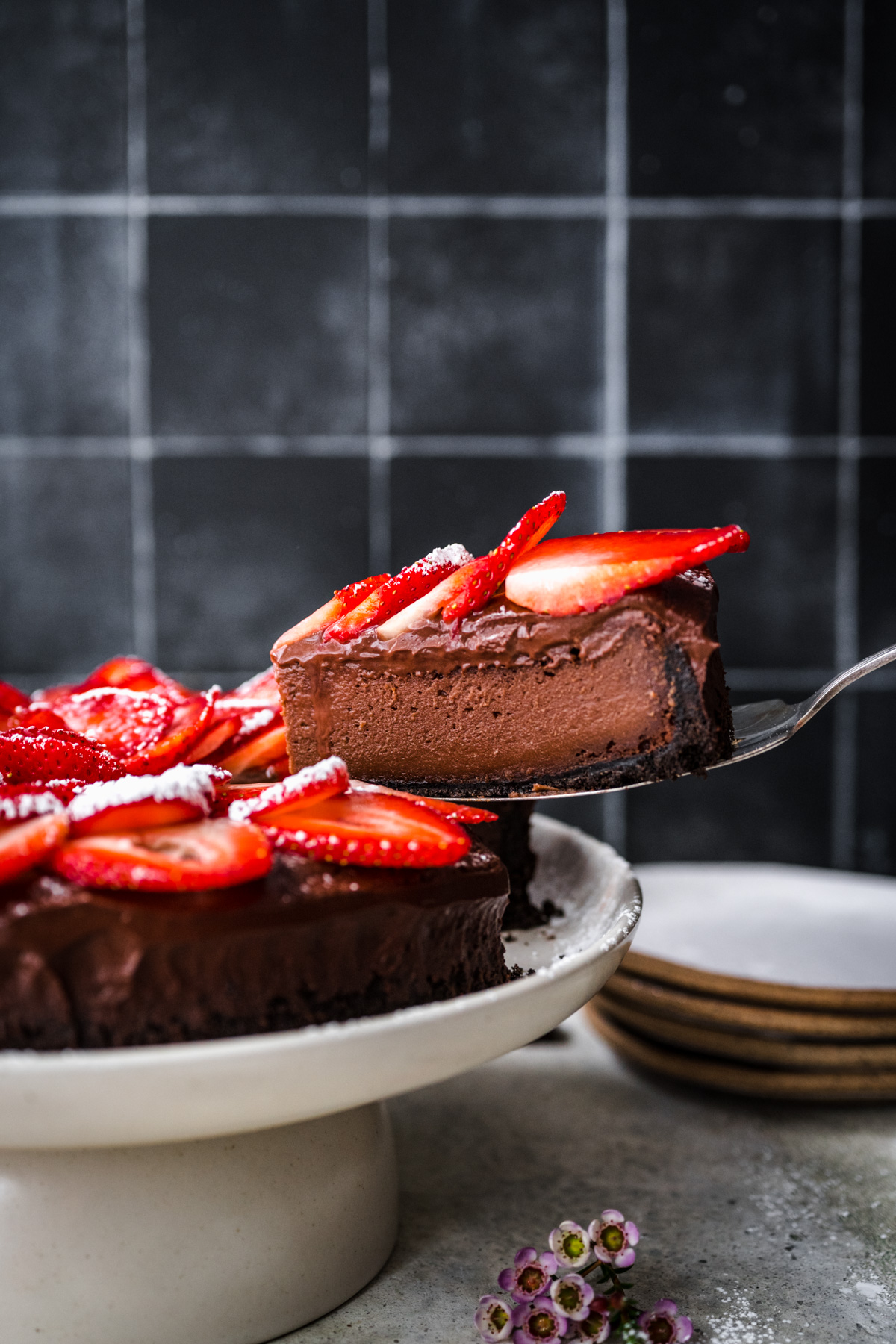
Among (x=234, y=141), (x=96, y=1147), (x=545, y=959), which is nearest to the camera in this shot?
(x=96, y=1147)

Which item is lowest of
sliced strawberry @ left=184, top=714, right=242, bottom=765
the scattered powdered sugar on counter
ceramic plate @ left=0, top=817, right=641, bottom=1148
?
the scattered powdered sugar on counter

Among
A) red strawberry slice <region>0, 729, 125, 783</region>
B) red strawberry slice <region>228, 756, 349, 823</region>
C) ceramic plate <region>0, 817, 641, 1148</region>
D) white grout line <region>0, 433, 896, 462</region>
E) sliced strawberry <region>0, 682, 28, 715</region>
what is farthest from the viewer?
white grout line <region>0, 433, 896, 462</region>

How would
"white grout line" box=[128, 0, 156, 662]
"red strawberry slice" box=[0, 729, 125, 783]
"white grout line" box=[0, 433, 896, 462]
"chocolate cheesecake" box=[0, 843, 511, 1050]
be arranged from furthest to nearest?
"white grout line" box=[0, 433, 896, 462], "white grout line" box=[128, 0, 156, 662], "red strawberry slice" box=[0, 729, 125, 783], "chocolate cheesecake" box=[0, 843, 511, 1050]

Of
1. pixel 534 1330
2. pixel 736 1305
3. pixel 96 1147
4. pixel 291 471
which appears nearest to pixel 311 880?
pixel 96 1147

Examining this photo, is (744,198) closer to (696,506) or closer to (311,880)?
(696,506)

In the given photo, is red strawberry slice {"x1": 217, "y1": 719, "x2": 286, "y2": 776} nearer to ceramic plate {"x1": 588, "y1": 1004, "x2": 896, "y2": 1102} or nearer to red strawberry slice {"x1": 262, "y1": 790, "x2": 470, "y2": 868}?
red strawberry slice {"x1": 262, "y1": 790, "x2": 470, "y2": 868}

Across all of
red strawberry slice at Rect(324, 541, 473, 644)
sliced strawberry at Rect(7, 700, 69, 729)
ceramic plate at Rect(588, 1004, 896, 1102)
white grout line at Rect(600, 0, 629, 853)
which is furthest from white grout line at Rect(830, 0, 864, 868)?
sliced strawberry at Rect(7, 700, 69, 729)

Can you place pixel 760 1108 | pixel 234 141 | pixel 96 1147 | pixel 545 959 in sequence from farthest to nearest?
pixel 234 141, pixel 760 1108, pixel 545 959, pixel 96 1147

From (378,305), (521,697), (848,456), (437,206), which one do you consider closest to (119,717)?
(521,697)
